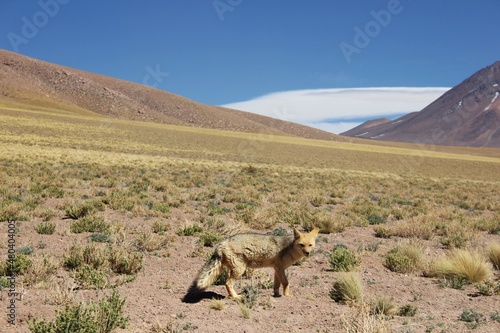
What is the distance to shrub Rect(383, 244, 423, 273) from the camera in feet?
27.2

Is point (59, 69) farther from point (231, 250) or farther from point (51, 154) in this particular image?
point (231, 250)

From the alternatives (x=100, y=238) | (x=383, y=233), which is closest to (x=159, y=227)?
(x=100, y=238)

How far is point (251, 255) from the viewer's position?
6180mm

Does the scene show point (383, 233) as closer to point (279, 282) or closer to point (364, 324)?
point (279, 282)

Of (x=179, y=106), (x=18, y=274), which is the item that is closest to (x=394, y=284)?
(x=18, y=274)

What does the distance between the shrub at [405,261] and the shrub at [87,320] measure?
17.2 ft

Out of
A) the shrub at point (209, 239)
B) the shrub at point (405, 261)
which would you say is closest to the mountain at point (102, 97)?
the shrub at point (209, 239)

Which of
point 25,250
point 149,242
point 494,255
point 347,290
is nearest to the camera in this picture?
point 347,290

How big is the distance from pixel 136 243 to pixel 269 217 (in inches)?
185

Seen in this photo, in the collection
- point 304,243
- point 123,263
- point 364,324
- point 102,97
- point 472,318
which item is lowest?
point 472,318

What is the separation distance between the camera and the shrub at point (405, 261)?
830 cm

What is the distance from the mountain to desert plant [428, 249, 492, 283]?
114 metres

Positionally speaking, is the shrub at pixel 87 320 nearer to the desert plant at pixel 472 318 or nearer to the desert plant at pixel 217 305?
the desert plant at pixel 217 305

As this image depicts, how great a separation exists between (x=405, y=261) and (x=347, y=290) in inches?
96.3
